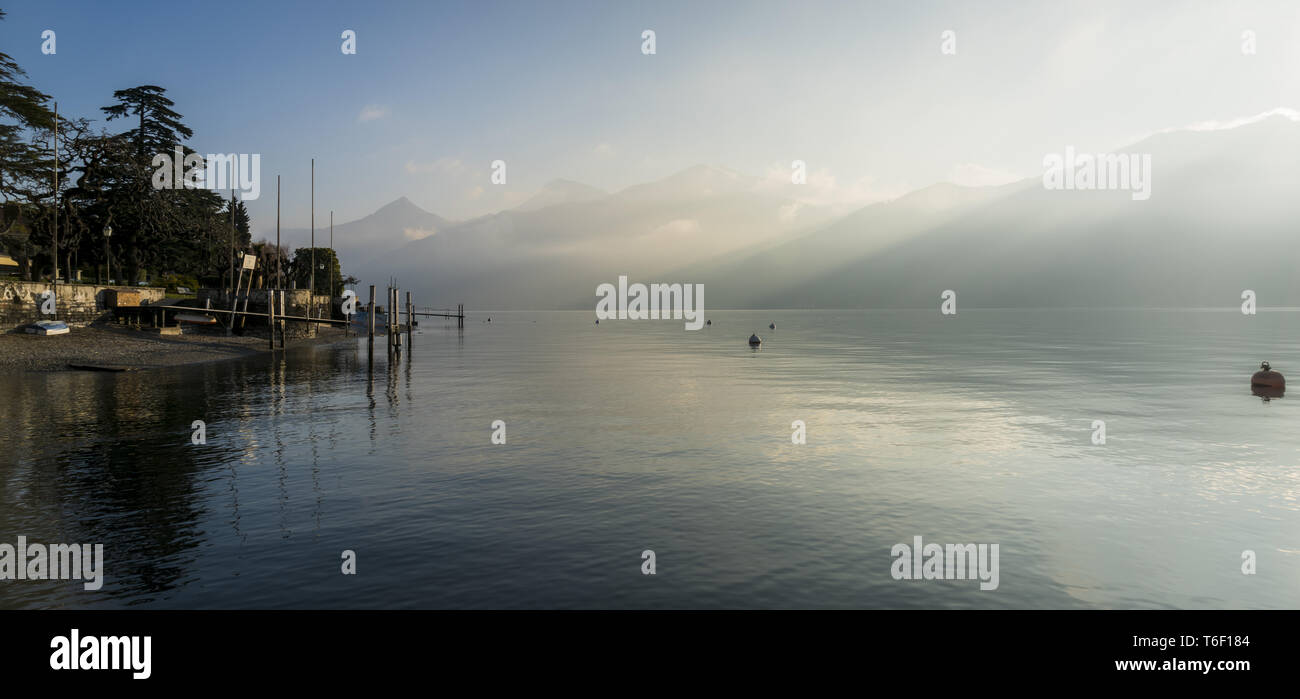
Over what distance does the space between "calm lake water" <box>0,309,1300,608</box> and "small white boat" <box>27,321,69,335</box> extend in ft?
56.2

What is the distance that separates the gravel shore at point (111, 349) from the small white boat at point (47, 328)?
1.35ft

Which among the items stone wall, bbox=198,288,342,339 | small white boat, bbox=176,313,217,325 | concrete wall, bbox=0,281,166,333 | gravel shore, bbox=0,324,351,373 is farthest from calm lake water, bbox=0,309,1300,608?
stone wall, bbox=198,288,342,339

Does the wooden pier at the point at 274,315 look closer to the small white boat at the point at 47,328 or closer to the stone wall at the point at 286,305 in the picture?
the stone wall at the point at 286,305

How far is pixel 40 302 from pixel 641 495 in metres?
50.3

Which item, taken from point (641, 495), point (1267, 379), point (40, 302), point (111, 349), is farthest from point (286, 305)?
point (1267, 379)

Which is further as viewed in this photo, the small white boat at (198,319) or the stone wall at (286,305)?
the stone wall at (286,305)

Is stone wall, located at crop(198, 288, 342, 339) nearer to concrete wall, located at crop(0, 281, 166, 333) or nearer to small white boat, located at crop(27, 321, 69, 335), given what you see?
concrete wall, located at crop(0, 281, 166, 333)

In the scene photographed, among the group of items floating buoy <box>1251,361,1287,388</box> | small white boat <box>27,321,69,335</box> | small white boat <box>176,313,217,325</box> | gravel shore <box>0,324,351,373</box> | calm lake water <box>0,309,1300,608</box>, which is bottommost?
calm lake water <box>0,309,1300,608</box>

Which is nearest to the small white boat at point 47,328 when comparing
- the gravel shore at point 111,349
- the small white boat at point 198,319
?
the gravel shore at point 111,349

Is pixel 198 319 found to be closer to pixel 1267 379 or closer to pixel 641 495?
pixel 641 495

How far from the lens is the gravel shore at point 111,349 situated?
40.6 metres

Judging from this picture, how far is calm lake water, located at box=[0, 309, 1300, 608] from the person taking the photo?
1074 centimetres

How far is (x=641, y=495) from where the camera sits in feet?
52.7

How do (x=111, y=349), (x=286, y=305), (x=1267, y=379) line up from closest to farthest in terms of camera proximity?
(x=1267, y=379), (x=111, y=349), (x=286, y=305)
